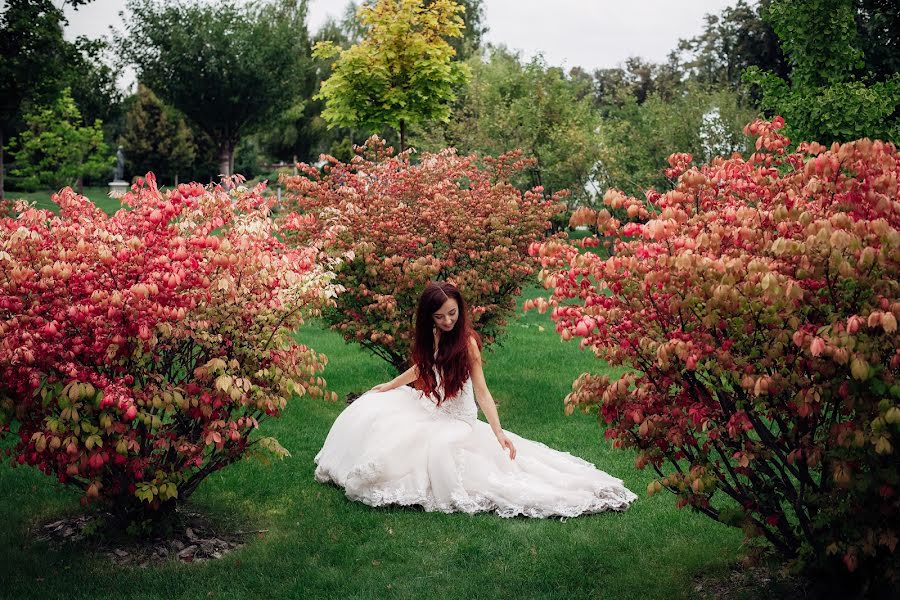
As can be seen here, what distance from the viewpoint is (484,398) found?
6262mm

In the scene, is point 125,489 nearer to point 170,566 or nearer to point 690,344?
point 170,566

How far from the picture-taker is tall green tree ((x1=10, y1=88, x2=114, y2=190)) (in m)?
30.2

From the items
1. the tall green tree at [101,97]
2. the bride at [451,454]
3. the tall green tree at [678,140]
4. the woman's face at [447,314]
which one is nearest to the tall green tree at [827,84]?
the bride at [451,454]

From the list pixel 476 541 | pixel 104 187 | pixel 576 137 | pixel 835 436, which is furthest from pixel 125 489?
pixel 104 187

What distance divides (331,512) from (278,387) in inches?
55.1

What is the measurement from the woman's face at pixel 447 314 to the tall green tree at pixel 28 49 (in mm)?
17435

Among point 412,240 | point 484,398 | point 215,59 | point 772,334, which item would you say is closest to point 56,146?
point 215,59

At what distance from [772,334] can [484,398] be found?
268 cm

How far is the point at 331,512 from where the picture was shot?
6.43 m

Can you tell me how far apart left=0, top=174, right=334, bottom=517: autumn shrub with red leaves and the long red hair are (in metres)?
0.86

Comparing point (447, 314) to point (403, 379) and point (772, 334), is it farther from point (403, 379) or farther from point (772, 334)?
point (772, 334)

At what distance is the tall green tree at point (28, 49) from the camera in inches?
776

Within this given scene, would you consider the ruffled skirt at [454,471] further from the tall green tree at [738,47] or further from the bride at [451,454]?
the tall green tree at [738,47]

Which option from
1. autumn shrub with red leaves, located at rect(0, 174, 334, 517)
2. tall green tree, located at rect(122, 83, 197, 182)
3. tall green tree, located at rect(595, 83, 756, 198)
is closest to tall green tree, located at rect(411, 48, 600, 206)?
tall green tree, located at rect(595, 83, 756, 198)
